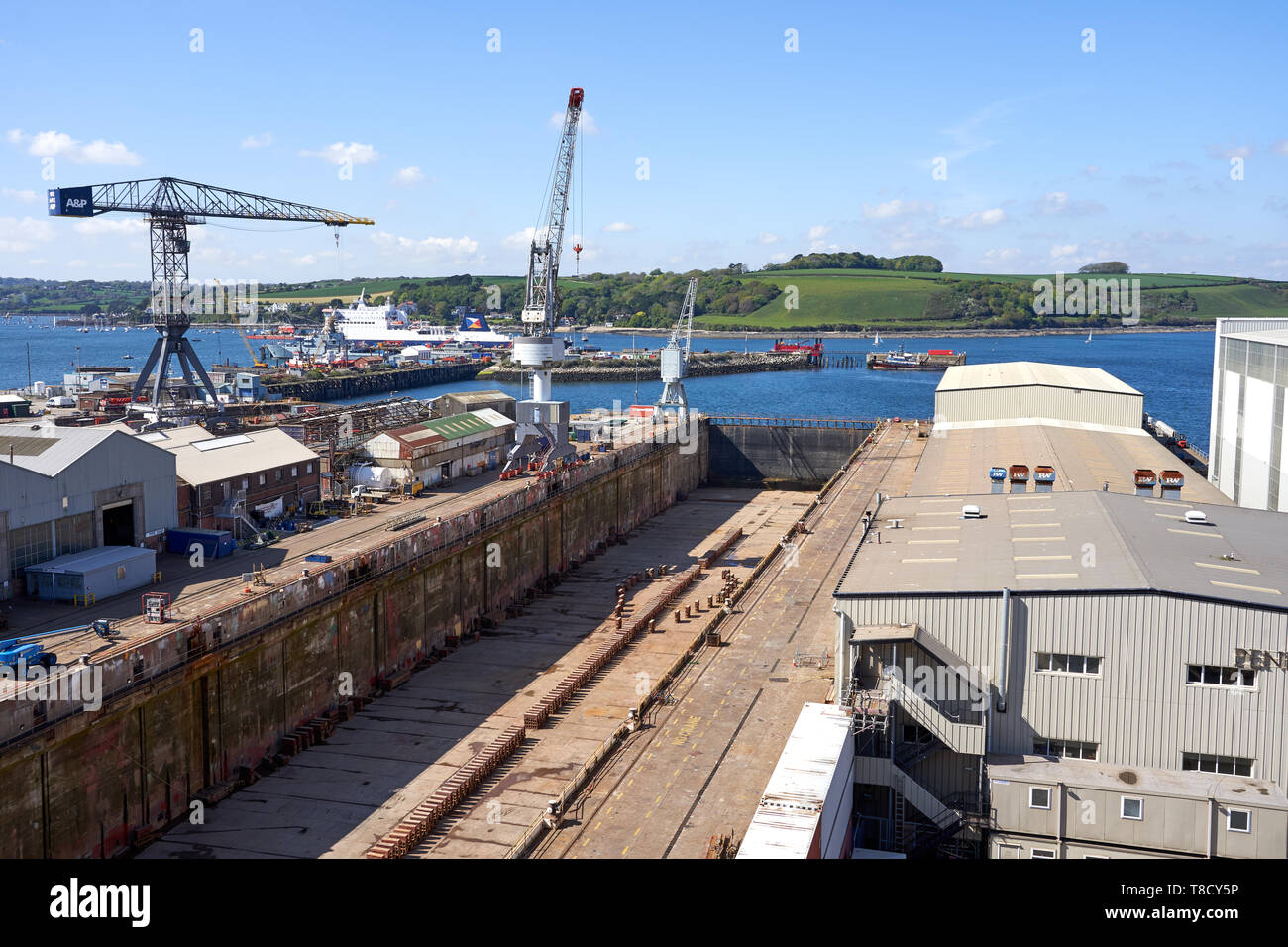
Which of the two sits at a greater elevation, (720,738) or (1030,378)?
(1030,378)

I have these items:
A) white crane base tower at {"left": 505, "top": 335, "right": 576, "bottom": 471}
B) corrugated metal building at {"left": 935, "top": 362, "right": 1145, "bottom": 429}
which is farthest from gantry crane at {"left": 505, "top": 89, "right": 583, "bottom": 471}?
corrugated metal building at {"left": 935, "top": 362, "right": 1145, "bottom": 429}

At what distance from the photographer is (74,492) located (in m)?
38.2

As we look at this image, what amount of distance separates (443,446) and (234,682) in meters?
31.9

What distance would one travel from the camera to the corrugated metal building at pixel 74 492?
117 ft

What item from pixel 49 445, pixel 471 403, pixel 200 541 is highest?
pixel 471 403

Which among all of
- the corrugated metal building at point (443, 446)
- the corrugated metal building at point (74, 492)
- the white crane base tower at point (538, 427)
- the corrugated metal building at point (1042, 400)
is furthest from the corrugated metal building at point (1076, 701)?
the white crane base tower at point (538, 427)

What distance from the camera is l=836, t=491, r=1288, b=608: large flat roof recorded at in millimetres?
27938

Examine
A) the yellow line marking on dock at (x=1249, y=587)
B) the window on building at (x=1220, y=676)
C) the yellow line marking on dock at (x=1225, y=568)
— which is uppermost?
the yellow line marking on dock at (x=1225, y=568)

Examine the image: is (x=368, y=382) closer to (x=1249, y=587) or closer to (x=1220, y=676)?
(x=1249, y=587)

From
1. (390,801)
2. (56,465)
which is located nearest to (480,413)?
(56,465)

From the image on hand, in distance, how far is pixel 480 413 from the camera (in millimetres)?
72375

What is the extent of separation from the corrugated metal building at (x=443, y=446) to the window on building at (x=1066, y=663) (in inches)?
1563

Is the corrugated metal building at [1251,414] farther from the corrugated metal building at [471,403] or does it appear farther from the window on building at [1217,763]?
the corrugated metal building at [471,403]

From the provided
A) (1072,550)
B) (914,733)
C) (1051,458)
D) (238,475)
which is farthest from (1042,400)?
(238,475)
